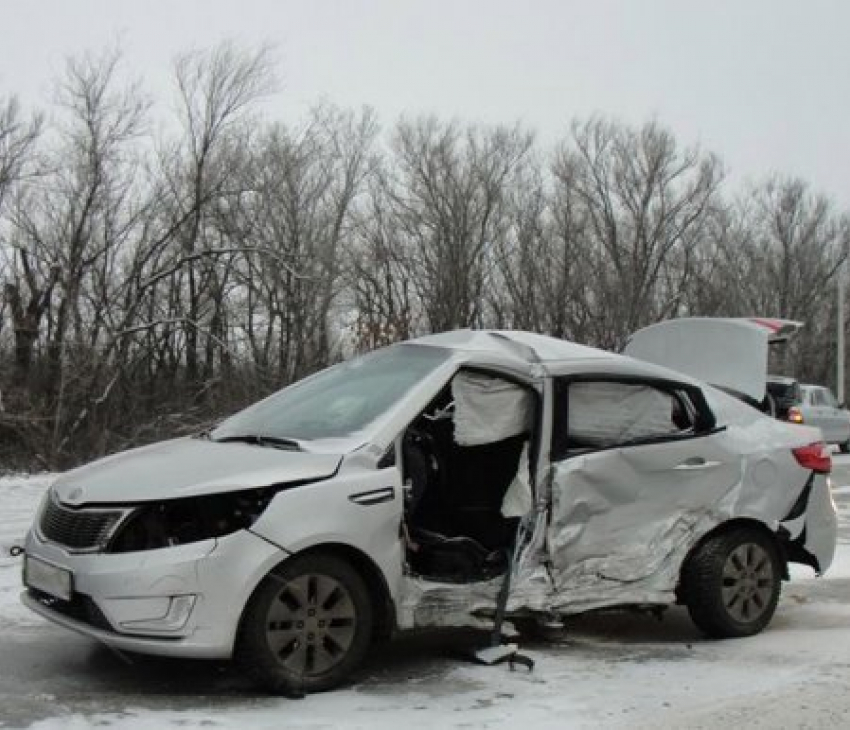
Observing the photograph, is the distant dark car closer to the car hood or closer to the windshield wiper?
the windshield wiper

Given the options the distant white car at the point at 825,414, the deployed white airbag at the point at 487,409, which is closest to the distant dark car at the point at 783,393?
the distant white car at the point at 825,414

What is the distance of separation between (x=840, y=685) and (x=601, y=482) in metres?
1.56

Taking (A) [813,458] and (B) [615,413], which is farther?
(A) [813,458]

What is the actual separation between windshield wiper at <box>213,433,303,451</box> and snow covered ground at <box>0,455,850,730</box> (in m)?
1.15

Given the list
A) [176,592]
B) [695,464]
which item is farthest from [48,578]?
[695,464]

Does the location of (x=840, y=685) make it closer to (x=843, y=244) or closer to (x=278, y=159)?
(x=278, y=159)

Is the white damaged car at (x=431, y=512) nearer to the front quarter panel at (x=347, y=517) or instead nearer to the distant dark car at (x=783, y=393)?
the front quarter panel at (x=347, y=517)

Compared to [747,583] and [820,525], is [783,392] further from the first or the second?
[747,583]

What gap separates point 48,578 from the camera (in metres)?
4.93

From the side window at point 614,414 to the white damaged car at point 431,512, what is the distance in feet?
0.04

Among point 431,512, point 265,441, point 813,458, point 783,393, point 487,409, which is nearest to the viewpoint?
point 265,441

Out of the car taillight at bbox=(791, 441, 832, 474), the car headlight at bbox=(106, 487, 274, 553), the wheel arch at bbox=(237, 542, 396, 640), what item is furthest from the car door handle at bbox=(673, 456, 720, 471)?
the car headlight at bbox=(106, 487, 274, 553)

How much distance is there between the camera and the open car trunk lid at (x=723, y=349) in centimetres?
771

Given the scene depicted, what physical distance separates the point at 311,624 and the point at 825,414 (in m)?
20.5
